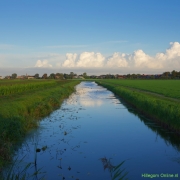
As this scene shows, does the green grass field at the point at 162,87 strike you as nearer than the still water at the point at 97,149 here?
No

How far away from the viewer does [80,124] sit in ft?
52.5

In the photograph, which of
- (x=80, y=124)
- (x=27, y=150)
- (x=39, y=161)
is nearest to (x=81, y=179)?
(x=39, y=161)

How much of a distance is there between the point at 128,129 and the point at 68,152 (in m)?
5.57

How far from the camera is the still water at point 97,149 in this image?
820 cm

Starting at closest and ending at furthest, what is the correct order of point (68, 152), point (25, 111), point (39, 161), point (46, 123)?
1. point (39, 161)
2. point (68, 152)
3. point (46, 123)
4. point (25, 111)

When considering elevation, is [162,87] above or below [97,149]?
→ above

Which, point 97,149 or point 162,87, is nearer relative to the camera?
point 97,149

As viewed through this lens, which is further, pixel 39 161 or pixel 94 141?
pixel 94 141

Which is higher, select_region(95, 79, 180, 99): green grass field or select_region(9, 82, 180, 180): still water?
select_region(95, 79, 180, 99): green grass field

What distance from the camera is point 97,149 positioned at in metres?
10.5

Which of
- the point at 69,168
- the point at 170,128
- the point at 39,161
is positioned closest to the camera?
the point at 69,168

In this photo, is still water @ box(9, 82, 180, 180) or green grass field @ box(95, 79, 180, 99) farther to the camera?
green grass field @ box(95, 79, 180, 99)

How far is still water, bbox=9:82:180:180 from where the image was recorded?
820cm

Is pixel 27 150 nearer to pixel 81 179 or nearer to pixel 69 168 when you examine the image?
pixel 69 168
